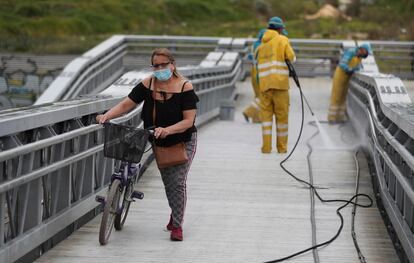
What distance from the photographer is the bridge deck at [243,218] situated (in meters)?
8.14

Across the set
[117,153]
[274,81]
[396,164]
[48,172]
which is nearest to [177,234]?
[117,153]

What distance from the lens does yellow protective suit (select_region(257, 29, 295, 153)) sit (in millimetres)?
14406

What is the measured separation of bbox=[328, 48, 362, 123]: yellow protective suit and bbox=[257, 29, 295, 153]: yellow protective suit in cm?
524

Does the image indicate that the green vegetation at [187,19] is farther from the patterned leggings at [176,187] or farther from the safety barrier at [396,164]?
the patterned leggings at [176,187]

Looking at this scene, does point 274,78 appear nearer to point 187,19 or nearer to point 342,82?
point 342,82

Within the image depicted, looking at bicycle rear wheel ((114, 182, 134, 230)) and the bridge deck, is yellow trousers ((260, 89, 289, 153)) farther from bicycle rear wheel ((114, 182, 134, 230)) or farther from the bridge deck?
bicycle rear wheel ((114, 182, 134, 230))

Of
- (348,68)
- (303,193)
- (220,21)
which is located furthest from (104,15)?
(303,193)

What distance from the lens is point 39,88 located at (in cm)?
2538

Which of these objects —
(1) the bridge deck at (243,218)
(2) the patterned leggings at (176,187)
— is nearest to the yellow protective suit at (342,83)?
(1) the bridge deck at (243,218)

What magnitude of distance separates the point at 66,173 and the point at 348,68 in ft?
39.6

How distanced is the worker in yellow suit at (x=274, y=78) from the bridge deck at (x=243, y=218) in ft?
1.14

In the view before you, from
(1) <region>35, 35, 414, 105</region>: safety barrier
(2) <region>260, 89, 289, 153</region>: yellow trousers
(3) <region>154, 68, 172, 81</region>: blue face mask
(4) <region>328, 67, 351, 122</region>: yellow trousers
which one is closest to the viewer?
(3) <region>154, 68, 172, 81</region>: blue face mask

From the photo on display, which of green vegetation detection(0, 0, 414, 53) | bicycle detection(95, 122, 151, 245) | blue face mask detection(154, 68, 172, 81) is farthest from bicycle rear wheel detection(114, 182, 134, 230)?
green vegetation detection(0, 0, 414, 53)

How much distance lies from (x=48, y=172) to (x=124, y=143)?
0.76 meters
